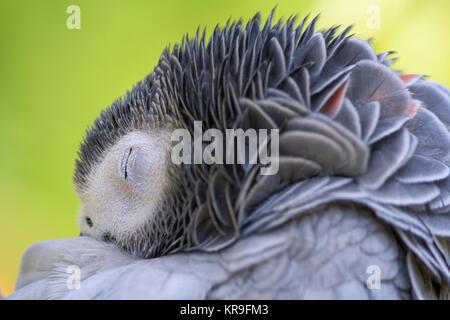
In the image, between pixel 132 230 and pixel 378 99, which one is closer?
pixel 378 99

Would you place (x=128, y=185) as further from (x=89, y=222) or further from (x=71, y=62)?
(x=71, y=62)

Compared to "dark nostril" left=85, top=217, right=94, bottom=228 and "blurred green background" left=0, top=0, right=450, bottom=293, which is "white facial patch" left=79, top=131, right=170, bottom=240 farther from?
"blurred green background" left=0, top=0, right=450, bottom=293

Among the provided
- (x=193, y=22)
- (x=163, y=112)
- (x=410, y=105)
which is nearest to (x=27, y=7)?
(x=193, y=22)

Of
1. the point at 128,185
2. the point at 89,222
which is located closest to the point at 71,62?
the point at 89,222

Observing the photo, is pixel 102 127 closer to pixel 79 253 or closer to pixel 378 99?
pixel 79 253

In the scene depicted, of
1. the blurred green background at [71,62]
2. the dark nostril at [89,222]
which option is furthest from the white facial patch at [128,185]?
the blurred green background at [71,62]

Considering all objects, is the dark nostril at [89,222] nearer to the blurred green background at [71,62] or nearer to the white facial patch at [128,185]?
the white facial patch at [128,185]

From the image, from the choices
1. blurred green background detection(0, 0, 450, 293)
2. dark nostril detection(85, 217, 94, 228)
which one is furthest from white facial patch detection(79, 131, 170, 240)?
blurred green background detection(0, 0, 450, 293)
